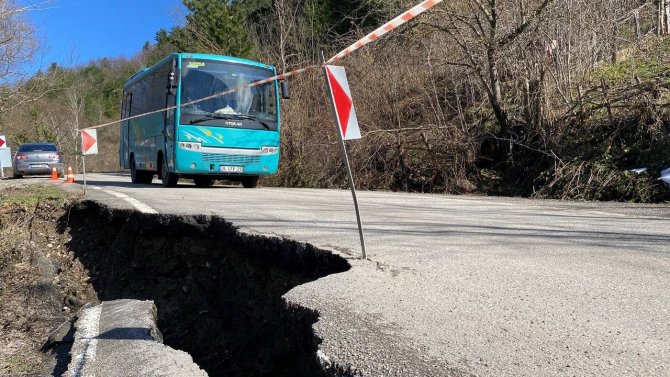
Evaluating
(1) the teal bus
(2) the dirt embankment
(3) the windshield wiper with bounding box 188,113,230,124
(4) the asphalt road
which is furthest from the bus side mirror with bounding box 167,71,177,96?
(4) the asphalt road

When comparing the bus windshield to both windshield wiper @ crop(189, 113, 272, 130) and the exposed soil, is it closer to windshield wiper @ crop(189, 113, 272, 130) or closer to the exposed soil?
windshield wiper @ crop(189, 113, 272, 130)

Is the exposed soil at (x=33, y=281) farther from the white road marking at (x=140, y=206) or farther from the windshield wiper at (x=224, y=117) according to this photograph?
the windshield wiper at (x=224, y=117)

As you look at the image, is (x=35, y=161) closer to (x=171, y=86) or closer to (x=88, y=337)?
(x=171, y=86)

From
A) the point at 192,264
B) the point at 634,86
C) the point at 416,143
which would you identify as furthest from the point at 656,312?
the point at 416,143

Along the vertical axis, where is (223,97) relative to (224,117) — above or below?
above

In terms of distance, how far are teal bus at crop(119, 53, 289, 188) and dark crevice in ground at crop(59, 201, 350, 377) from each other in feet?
12.5

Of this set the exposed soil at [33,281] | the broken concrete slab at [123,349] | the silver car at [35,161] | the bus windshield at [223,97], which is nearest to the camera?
the broken concrete slab at [123,349]

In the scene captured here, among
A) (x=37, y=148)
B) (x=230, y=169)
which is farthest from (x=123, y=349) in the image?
(x=37, y=148)

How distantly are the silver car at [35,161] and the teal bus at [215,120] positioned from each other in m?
12.3

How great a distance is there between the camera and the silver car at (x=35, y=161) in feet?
77.4

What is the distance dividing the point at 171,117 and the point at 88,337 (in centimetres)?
917

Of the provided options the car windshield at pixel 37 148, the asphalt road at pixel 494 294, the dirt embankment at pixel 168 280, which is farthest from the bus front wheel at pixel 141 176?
the asphalt road at pixel 494 294

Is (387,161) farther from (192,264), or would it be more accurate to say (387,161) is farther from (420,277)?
(420,277)

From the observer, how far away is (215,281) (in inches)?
248
